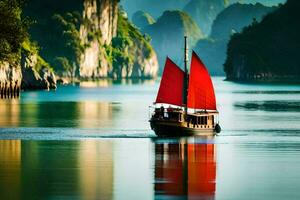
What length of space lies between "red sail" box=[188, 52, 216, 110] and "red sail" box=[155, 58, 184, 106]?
0.77 metres

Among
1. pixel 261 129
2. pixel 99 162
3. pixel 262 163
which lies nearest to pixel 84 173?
pixel 99 162

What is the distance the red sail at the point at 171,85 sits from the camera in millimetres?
64562

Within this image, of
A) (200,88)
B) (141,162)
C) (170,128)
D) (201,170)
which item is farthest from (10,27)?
(201,170)

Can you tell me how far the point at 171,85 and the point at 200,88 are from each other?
1931mm

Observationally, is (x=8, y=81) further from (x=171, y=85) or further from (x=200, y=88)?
(x=200, y=88)

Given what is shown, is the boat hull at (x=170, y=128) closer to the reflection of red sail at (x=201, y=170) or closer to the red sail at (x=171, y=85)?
the red sail at (x=171, y=85)

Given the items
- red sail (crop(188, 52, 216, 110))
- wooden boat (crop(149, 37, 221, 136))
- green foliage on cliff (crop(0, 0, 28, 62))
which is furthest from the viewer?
green foliage on cliff (crop(0, 0, 28, 62))

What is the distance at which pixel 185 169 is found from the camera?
4103 cm

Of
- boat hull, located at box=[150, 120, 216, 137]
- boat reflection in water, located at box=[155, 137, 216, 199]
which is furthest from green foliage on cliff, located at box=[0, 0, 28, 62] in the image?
boat reflection in water, located at box=[155, 137, 216, 199]

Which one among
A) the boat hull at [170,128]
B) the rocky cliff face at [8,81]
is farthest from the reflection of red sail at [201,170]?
the rocky cliff face at [8,81]

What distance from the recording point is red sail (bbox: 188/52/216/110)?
64.3 m

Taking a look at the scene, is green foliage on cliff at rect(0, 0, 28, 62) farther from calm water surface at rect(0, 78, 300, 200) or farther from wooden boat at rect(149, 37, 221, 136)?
wooden boat at rect(149, 37, 221, 136)

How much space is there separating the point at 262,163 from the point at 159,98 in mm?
20907

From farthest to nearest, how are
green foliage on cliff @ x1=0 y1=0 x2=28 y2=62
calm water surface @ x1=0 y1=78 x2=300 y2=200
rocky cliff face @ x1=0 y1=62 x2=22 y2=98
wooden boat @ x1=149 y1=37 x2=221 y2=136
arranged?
1. rocky cliff face @ x1=0 y1=62 x2=22 y2=98
2. green foliage on cliff @ x1=0 y1=0 x2=28 y2=62
3. wooden boat @ x1=149 y1=37 x2=221 y2=136
4. calm water surface @ x1=0 y1=78 x2=300 y2=200
